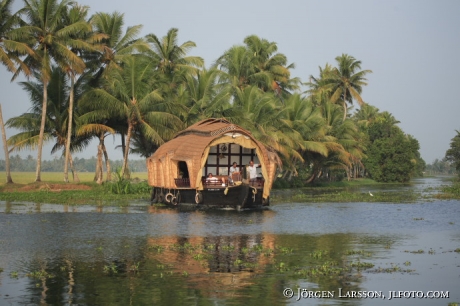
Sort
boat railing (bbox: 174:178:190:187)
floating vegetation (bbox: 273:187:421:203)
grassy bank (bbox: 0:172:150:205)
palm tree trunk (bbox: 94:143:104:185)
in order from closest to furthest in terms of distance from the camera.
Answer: boat railing (bbox: 174:178:190:187) < grassy bank (bbox: 0:172:150:205) < floating vegetation (bbox: 273:187:421:203) < palm tree trunk (bbox: 94:143:104:185)

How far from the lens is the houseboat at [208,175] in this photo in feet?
82.5

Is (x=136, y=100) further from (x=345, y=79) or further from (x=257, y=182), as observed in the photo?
(x=345, y=79)

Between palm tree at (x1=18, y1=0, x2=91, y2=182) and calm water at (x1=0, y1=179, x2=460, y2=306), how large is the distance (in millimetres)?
13898

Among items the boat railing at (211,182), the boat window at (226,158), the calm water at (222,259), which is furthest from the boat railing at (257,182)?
the boat window at (226,158)

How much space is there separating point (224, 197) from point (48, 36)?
14.9 m

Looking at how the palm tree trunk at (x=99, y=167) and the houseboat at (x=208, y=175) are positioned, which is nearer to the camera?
the houseboat at (x=208, y=175)

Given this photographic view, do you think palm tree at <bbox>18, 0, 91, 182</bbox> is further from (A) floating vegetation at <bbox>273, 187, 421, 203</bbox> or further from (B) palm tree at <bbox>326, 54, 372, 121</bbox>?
(B) palm tree at <bbox>326, 54, 372, 121</bbox>

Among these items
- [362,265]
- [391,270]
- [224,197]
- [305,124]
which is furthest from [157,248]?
[305,124]

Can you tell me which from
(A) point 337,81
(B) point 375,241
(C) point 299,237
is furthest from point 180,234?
(A) point 337,81

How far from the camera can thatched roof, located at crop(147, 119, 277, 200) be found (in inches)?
994

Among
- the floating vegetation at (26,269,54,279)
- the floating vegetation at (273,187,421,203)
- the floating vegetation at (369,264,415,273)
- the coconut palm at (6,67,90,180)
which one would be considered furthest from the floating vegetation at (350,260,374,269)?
the coconut palm at (6,67,90,180)

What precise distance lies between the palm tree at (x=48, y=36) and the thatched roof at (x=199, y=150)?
8822mm

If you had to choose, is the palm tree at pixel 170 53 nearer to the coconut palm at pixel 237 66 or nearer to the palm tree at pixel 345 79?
the coconut palm at pixel 237 66

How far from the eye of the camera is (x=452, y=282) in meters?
10.7
